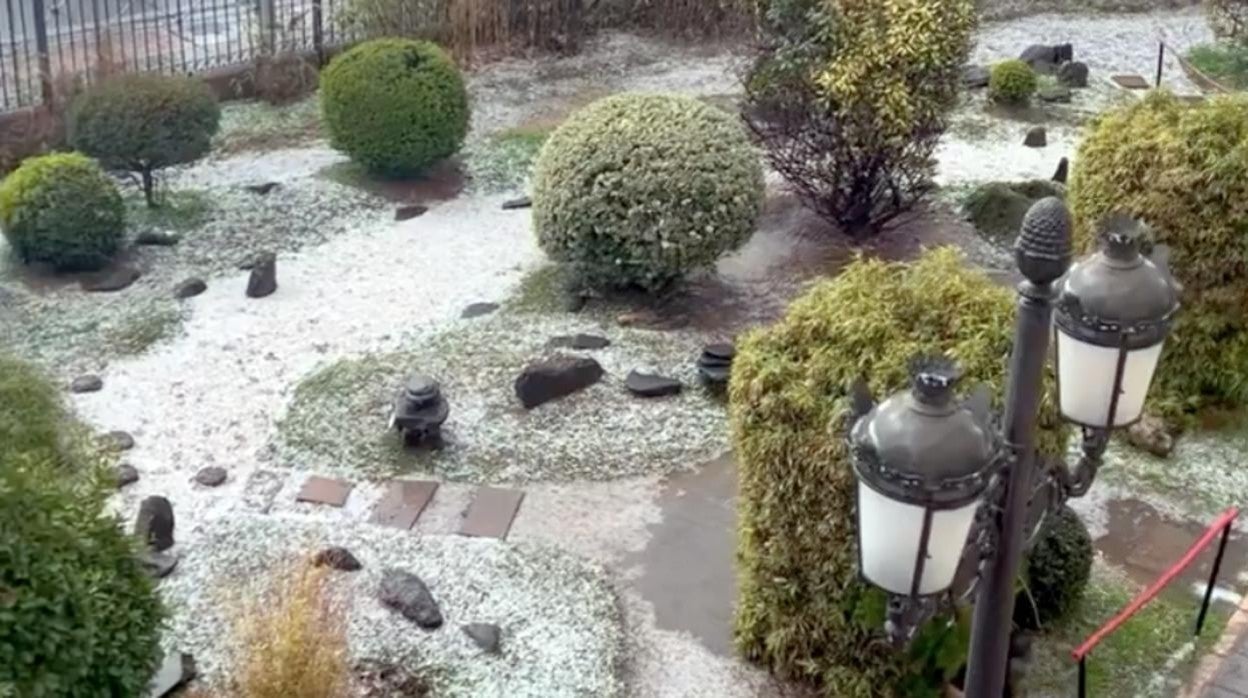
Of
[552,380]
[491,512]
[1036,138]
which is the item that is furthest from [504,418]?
[1036,138]

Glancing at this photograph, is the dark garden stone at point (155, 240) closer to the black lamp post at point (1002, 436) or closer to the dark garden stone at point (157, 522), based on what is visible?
the dark garden stone at point (157, 522)

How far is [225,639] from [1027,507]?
10.8 ft

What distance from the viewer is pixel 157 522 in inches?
246

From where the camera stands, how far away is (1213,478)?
7285 millimetres

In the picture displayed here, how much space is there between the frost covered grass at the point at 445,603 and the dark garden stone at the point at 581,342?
1840mm

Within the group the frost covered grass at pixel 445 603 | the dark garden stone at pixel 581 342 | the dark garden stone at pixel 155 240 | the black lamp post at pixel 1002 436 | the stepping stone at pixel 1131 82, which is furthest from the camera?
the stepping stone at pixel 1131 82

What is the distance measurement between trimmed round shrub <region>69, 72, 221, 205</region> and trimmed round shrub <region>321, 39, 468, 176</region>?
0.82 metres

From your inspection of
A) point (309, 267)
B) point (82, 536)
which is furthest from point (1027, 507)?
point (309, 267)

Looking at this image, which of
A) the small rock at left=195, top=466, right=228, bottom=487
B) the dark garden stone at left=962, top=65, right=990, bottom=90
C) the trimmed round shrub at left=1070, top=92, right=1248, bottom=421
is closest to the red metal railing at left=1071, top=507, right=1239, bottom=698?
the trimmed round shrub at left=1070, top=92, right=1248, bottom=421

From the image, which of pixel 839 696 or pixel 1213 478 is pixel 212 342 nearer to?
pixel 839 696

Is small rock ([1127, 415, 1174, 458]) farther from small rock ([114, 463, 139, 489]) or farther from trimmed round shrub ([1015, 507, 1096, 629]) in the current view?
small rock ([114, 463, 139, 489])

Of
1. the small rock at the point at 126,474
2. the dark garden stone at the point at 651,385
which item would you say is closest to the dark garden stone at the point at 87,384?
the small rock at the point at 126,474

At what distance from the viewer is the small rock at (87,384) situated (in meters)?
7.59

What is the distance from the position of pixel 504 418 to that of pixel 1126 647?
294cm
